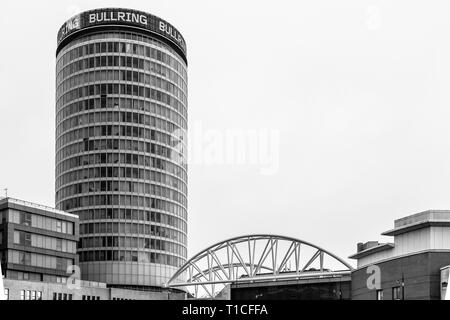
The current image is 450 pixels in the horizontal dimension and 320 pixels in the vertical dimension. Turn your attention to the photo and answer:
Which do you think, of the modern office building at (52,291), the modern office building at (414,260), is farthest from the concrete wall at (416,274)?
the modern office building at (52,291)

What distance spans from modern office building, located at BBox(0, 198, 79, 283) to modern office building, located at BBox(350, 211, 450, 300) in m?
84.1

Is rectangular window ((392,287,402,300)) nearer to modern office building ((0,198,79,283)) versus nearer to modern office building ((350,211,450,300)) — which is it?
modern office building ((350,211,450,300))

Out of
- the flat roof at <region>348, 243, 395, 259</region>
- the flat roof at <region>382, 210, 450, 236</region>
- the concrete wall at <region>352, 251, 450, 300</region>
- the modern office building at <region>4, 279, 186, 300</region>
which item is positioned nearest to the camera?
the concrete wall at <region>352, 251, 450, 300</region>

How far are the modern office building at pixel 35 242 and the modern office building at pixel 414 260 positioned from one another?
84.1 m

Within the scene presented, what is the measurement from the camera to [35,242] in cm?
17162

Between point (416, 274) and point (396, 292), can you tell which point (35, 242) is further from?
point (416, 274)

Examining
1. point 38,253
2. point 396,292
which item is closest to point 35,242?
point 38,253

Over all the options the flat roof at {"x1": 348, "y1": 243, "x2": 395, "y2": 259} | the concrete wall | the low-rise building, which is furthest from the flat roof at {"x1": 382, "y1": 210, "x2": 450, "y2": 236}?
the low-rise building

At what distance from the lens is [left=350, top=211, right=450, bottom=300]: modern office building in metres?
98.3

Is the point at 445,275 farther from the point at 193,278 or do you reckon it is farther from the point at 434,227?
the point at 193,278

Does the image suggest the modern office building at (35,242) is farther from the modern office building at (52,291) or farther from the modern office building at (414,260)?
the modern office building at (414,260)
